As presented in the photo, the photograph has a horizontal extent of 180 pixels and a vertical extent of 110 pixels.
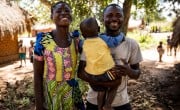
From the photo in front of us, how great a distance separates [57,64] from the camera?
261 cm

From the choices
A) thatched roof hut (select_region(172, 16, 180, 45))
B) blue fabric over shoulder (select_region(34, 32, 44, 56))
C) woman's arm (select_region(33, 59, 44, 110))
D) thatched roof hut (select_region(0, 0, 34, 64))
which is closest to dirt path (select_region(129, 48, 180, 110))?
thatched roof hut (select_region(172, 16, 180, 45))

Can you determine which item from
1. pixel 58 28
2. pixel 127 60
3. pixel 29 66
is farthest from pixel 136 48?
pixel 29 66

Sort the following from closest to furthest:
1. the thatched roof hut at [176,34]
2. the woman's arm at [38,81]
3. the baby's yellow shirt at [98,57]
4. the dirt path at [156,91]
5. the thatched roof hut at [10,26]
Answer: the baby's yellow shirt at [98,57], the woman's arm at [38,81], the dirt path at [156,91], the thatched roof hut at [176,34], the thatched roof hut at [10,26]

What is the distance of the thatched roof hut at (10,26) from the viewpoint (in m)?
13.8

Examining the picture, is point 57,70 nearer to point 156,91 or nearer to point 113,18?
point 113,18

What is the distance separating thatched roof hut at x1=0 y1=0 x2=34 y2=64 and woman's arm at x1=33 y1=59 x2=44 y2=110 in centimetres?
1107

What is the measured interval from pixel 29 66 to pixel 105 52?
12033mm

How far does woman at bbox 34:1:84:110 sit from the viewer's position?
8.57 ft

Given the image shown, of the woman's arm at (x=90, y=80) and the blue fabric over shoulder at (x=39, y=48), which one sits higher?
the blue fabric over shoulder at (x=39, y=48)

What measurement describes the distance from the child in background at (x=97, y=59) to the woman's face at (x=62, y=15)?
0.45 ft

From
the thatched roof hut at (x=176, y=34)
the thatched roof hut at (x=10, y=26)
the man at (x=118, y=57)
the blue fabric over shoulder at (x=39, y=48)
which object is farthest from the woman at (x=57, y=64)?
the thatched roof hut at (x=10, y=26)

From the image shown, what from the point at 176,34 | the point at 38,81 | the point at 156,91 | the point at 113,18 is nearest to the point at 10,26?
the point at 156,91

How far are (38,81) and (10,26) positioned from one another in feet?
38.5

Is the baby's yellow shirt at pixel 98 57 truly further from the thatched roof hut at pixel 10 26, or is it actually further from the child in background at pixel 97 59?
the thatched roof hut at pixel 10 26
